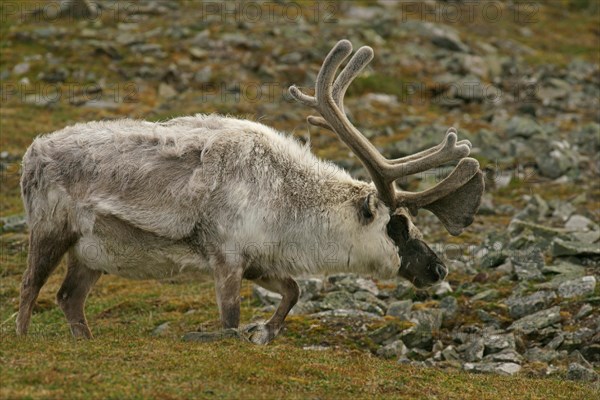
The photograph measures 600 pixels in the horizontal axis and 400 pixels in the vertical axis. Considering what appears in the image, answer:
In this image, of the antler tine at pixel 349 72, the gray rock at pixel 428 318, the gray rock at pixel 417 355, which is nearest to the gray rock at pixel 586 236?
the gray rock at pixel 428 318

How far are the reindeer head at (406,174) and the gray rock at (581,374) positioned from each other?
197 centimetres

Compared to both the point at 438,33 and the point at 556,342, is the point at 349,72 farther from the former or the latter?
the point at 438,33

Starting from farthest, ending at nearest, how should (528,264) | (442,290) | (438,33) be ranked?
1. (438,33)
2. (528,264)
3. (442,290)

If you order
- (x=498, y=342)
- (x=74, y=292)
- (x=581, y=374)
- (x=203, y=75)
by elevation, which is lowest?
(x=203, y=75)

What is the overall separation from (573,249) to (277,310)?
24.2 feet

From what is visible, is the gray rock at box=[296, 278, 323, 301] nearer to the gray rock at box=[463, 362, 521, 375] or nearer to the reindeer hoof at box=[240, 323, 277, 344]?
the gray rock at box=[463, 362, 521, 375]

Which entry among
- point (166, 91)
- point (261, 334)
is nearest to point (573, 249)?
point (261, 334)

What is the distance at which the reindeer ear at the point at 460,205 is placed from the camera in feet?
39.3

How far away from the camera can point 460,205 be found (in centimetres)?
1209

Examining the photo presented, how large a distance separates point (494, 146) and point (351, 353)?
1621 cm

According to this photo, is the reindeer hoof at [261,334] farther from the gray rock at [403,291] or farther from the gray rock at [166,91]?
the gray rock at [166,91]

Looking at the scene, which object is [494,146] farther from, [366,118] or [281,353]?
[281,353]

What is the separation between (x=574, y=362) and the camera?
495 inches

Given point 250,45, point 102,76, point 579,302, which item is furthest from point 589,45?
point 579,302
